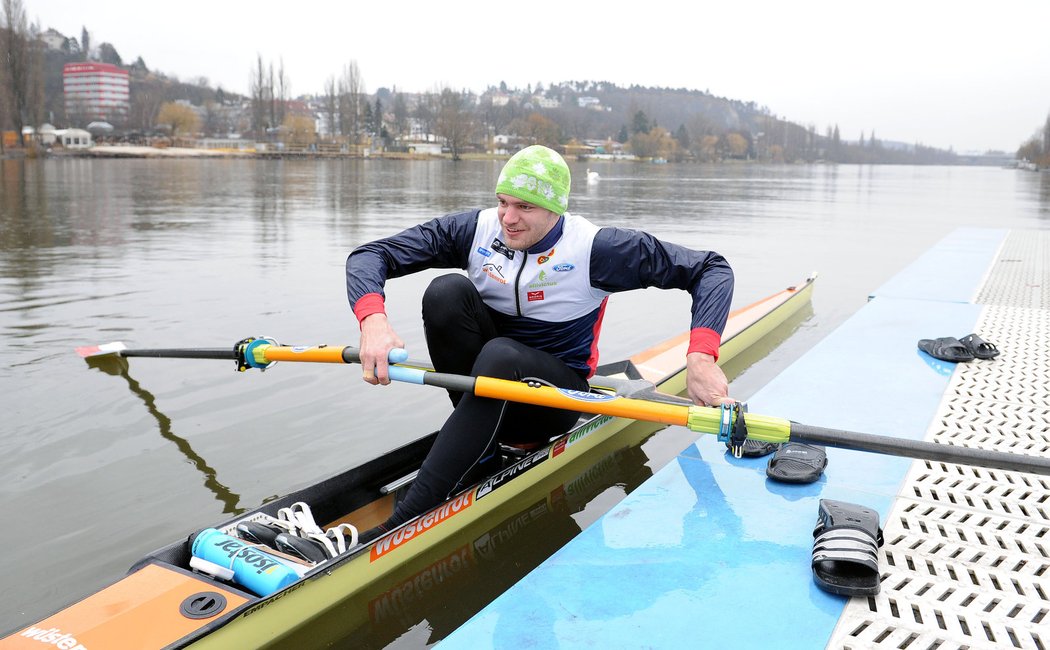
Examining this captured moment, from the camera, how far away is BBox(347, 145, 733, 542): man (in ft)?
11.1

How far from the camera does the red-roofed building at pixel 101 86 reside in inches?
4786

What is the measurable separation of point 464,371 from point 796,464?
5.58 feet

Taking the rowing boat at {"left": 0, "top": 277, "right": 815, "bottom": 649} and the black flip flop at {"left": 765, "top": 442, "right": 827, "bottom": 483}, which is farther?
the black flip flop at {"left": 765, "top": 442, "right": 827, "bottom": 483}

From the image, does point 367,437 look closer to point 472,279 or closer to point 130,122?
point 472,279

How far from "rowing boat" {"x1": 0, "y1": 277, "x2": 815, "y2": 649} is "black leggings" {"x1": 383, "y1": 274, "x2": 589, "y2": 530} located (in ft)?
0.41

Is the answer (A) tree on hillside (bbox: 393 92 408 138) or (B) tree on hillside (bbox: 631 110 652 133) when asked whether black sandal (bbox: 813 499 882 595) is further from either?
(B) tree on hillside (bbox: 631 110 652 133)

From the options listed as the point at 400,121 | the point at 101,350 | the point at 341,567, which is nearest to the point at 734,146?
the point at 400,121

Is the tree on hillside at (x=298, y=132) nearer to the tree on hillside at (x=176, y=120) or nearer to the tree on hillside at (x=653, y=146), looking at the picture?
the tree on hillside at (x=176, y=120)

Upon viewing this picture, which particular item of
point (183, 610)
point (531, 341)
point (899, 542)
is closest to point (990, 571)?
point (899, 542)

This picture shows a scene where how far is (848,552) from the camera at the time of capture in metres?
2.78

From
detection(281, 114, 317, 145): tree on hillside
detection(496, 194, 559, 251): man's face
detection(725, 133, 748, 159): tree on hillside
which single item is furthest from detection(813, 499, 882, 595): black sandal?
detection(725, 133, 748, 159): tree on hillside

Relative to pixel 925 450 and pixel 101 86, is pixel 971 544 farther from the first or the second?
pixel 101 86

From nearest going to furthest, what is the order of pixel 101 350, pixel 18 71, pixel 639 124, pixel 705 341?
pixel 705 341
pixel 101 350
pixel 18 71
pixel 639 124

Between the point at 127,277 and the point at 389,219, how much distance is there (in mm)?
9307
